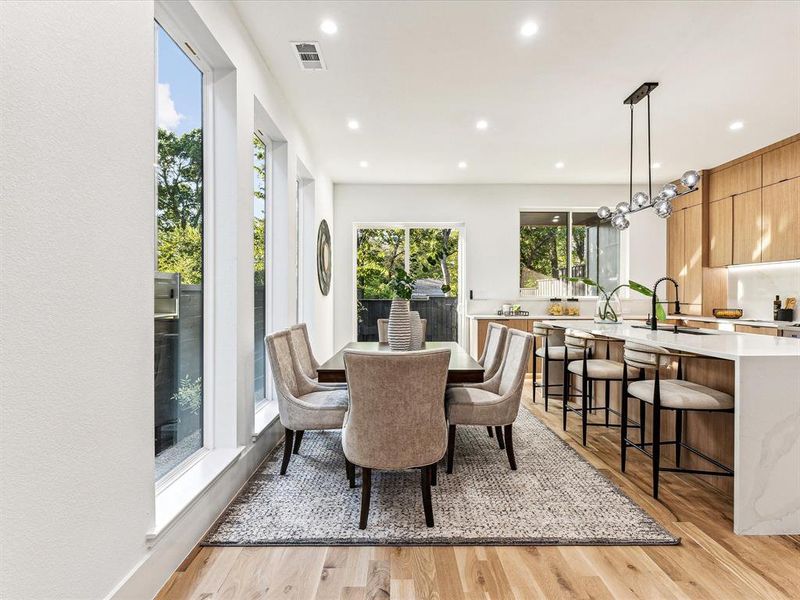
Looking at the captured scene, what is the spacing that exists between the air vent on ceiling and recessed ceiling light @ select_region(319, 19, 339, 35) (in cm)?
16

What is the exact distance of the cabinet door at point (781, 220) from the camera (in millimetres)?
4879

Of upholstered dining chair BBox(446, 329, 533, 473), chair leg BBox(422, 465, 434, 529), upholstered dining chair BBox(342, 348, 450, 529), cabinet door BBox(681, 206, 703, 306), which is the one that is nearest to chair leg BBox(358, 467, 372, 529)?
upholstered dining chair BBox(342, 348, 450, 529)

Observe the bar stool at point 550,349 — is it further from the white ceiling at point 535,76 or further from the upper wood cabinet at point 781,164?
the upper wood cabinet at point 781,164

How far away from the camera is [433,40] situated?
9.73ft

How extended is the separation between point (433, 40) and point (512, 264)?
447 centimetres

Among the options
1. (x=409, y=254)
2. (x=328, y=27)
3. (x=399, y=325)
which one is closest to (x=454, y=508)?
(x=399, y=325)

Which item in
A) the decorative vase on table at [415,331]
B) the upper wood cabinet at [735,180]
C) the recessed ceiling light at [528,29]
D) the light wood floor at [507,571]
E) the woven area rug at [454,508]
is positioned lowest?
the light wood floor at [507,571]

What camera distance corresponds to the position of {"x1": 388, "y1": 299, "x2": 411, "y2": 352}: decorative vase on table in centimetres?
319

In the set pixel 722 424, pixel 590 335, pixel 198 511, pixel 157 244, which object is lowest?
pixel 198 511

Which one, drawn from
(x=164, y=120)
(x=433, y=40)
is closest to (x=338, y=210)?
(x=433, y=40)

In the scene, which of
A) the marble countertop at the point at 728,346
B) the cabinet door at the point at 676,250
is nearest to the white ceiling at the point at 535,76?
the cabinet door at the point at 676,250

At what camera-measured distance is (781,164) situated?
5.02m

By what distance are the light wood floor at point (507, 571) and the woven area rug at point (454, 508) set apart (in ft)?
0.24

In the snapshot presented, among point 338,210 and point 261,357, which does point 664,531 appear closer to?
point 261,357
